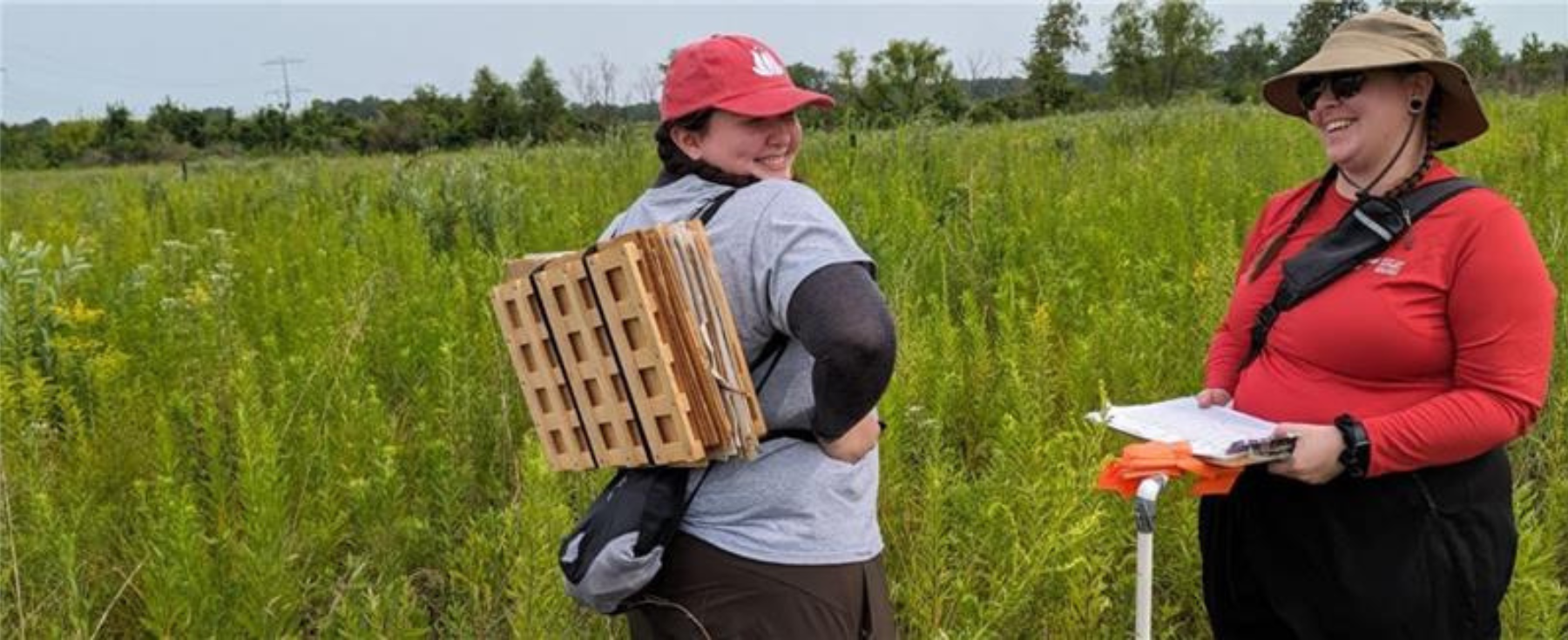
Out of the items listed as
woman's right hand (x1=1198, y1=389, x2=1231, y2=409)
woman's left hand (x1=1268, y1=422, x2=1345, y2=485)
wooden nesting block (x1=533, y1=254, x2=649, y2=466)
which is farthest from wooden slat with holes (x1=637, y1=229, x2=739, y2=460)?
woman's right hand (x1=1198, y1=389, x2=1231, y2=409)

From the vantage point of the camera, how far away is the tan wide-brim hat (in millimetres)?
1937

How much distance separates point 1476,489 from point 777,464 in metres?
1.12

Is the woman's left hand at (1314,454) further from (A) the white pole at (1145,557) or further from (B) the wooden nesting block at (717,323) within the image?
(B) the wooden nesting block at (717,323)

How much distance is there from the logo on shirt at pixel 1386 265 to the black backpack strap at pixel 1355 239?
0.01 meters

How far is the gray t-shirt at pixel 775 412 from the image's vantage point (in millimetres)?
1748

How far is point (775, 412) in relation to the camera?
1.85 metres

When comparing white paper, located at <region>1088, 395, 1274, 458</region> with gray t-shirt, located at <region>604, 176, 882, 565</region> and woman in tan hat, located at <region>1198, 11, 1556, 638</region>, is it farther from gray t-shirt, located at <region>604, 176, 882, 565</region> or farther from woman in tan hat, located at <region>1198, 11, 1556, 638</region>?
gray t-shirt, located at <region>604, 176, 882, 565</region>

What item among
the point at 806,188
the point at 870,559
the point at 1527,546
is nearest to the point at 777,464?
the point at 870,559

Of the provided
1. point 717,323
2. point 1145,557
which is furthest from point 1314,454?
point 717,323

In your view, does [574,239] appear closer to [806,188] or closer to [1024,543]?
[1024,543]

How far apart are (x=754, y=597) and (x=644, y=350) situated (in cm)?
45

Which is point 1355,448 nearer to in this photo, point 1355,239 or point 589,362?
point 1355,239

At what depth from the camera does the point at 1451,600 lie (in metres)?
1.92

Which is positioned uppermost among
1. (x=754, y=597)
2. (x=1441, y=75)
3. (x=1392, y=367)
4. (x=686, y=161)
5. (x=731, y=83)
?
(x=731, y=83)
